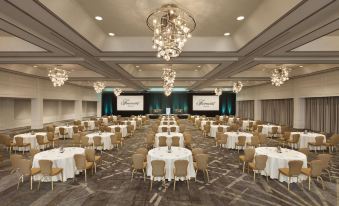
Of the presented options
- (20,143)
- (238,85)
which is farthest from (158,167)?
(238,85)

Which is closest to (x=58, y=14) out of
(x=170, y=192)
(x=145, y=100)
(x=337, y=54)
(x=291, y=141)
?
(x=170, y=192)

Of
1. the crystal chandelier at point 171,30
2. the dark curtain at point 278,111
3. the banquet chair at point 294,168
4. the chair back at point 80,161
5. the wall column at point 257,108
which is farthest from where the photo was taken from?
the wall column at point 257,108

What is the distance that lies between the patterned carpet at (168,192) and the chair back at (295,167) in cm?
47

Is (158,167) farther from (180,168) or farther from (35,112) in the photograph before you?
(35,112)

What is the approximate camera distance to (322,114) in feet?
49.1

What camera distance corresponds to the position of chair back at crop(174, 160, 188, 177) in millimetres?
5852

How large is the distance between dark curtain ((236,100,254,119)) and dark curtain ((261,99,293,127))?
274 cm

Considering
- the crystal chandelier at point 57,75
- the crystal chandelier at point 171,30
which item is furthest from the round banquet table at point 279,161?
the crystal chandelier at point 57,75

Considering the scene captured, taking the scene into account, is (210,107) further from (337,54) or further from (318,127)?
(337,54)

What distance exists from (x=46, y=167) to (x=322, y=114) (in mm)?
16668

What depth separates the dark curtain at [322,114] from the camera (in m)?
13.8

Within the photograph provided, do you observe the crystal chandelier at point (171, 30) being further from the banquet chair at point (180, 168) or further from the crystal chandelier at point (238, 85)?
the crystal chandelier at point (238, 85)

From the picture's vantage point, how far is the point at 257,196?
5512 millimetres

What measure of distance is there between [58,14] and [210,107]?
29.0 meters
